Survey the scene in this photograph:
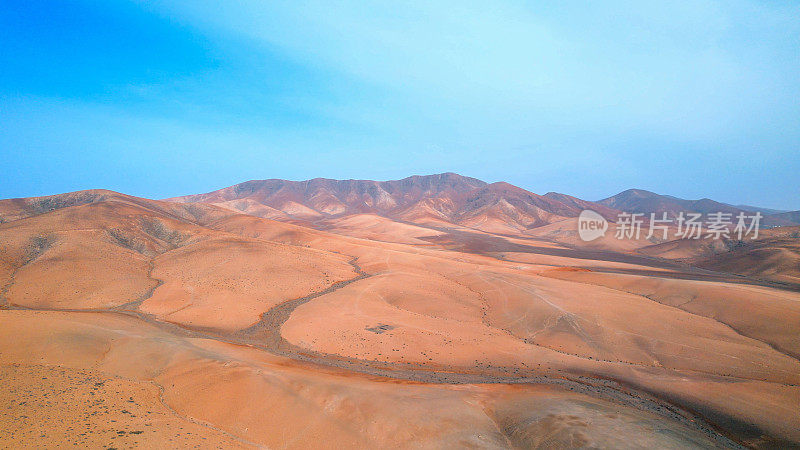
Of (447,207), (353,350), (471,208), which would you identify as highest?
(471,208)

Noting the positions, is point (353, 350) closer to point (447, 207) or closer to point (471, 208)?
point (471, 208)

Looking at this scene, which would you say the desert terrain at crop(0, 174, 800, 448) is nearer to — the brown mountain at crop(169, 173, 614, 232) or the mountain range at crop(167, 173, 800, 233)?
the brown mountain at crop(169, 173, 614, 232)

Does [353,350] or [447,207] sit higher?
[447,207]

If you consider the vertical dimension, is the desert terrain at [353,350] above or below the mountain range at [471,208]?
below

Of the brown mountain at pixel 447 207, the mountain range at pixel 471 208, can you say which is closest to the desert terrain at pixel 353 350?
the brown mountain at pixel 447 207

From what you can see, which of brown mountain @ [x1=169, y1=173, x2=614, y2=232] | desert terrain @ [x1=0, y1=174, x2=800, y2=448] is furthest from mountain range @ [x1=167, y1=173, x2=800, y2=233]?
desert terrain @ [x1=0, y1=174, x2=800, y2=448]

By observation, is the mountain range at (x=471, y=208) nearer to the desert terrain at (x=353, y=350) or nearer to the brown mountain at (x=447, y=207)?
the brown mountain at (x=447, y=207)

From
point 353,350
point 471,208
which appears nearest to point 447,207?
point 471,208

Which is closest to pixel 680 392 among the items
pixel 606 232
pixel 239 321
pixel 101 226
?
pixel 239 321
